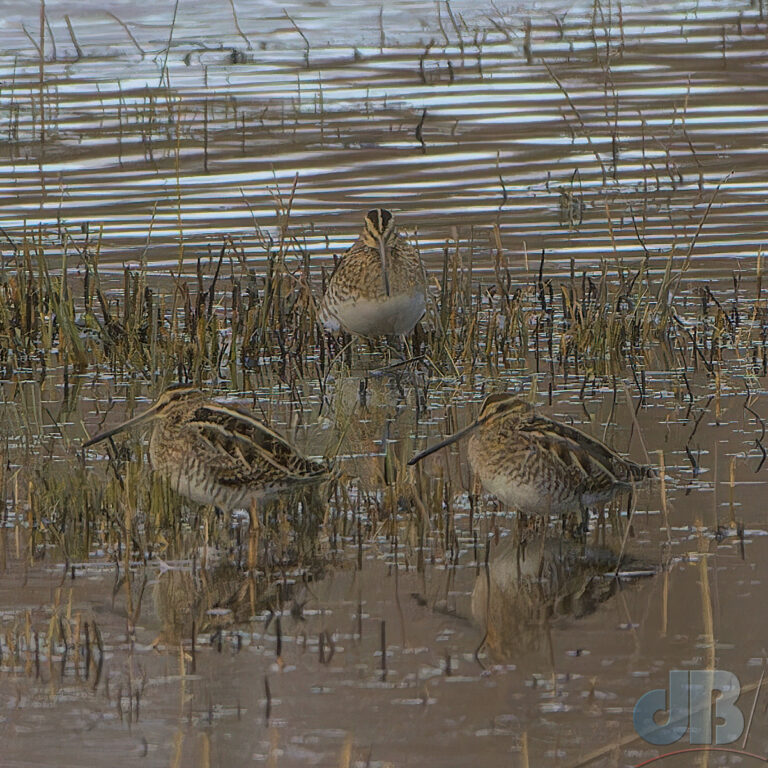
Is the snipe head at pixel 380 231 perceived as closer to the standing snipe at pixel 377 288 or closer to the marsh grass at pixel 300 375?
the standing snipe at pixel 377 288

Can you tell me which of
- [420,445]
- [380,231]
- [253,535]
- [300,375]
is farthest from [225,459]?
[380,231]

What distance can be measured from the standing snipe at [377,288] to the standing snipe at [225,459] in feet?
8.54

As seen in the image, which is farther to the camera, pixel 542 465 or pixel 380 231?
pixel 380 231

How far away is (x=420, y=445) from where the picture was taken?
695 cm

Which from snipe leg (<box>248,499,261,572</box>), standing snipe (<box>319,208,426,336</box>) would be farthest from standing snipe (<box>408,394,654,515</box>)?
standing snipe (<box>319,208,426,336</box>)

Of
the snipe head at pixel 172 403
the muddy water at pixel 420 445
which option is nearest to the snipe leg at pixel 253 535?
the muddy water at pixel 420 445

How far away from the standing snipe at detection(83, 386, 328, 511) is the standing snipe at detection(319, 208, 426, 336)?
2.60 m

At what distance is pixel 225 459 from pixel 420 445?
135cm

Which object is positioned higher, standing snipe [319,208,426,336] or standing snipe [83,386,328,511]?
standing snipe [319,208,426,336]

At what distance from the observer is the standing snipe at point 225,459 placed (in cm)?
576

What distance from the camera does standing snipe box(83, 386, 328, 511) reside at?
5.76 meters

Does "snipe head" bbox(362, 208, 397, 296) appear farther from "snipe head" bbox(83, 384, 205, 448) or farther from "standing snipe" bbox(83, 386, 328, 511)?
"standing snipe" bbox(83, 386, 328, 511)

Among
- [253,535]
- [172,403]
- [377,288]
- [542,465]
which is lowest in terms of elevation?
[253,535]

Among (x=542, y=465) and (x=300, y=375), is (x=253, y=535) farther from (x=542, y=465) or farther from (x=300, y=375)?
(x=300, y=375)
